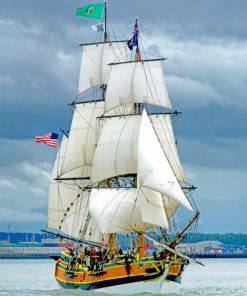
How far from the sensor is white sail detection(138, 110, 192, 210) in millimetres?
72250

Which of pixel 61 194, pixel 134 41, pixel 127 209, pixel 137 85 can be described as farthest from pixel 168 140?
pixel 61 194

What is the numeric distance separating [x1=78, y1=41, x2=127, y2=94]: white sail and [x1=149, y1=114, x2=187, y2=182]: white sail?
11.2 meters

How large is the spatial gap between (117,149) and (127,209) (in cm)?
685

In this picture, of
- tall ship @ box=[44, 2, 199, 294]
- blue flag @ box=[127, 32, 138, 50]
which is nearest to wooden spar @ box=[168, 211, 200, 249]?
tall ship @ box=[44, 2, 199, 294]

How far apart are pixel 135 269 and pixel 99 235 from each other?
784 inches

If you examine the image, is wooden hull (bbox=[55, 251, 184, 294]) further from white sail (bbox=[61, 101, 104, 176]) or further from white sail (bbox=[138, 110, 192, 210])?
white sail (bbox=[61, 101, 104, 176])

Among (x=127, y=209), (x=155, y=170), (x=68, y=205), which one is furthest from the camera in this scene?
(x=68, y=205)

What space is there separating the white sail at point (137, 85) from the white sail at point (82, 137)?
9882 millimetres

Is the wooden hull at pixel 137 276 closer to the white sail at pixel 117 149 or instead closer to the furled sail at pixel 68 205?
the white sail at pixel 117 149

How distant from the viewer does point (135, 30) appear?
8769cm

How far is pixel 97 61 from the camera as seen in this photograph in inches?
3964

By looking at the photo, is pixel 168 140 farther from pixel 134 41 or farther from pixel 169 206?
pixel 134 41

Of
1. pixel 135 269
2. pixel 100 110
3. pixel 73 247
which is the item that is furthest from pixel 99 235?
pixel 135 269

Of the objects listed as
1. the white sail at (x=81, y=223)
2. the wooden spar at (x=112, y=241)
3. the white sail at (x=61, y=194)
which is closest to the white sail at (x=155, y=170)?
the wooden spar at (x=112, y=241)
